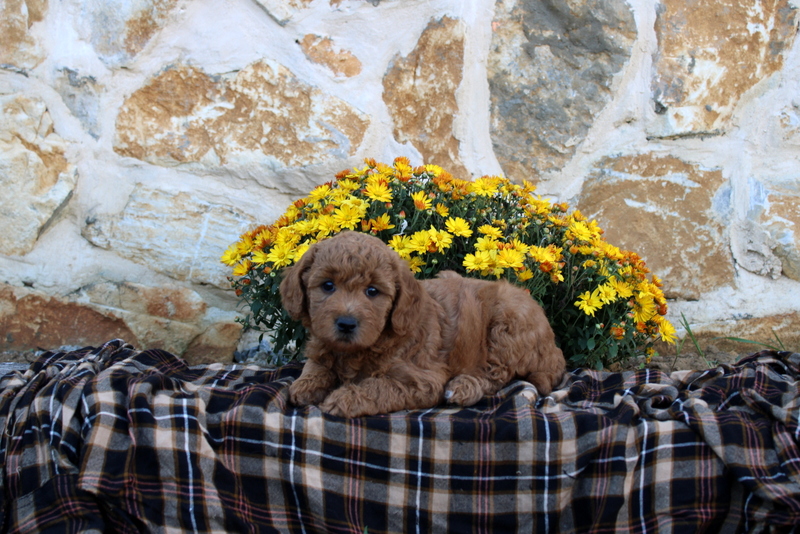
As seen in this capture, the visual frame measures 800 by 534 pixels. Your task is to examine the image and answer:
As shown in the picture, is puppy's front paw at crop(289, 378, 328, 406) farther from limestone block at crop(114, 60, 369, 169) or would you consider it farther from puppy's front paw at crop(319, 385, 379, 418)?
limestone block at crop(114, 60, 369, 169)

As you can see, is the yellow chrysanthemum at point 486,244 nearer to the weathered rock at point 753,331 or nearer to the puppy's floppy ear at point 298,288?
the puppy's floppy ear at point 298,288

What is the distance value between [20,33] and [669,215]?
14.1 ft

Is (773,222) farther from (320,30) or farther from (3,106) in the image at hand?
(3,106)

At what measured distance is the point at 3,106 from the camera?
11.6 ft

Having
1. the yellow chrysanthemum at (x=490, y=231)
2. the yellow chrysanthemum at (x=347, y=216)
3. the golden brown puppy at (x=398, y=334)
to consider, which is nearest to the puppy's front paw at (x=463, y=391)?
Answer: the golden brown puppy at (x=398, y=334)

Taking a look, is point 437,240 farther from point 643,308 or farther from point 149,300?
point 149,300

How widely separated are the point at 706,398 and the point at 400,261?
1.56 meters

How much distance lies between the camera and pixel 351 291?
2.62m

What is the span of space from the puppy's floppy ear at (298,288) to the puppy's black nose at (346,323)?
10.8 inches

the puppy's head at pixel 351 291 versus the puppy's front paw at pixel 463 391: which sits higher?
the puppy's head at pixel 351 291

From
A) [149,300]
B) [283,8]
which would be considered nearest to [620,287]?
[283,8]

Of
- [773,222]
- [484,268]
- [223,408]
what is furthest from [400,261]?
[773,222]

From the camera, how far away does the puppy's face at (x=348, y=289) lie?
2.53 m

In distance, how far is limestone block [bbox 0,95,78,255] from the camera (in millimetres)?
3554
